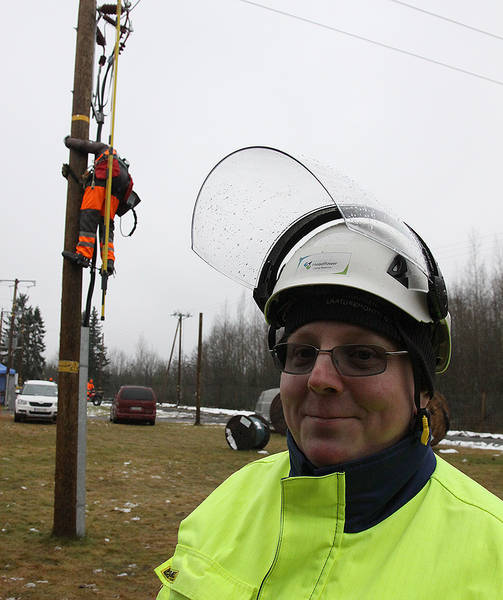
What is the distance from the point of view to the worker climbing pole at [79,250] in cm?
604

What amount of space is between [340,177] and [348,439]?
0.72 meters

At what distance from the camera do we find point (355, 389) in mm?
1394

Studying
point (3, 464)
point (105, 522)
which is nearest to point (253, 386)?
point (3, 464)

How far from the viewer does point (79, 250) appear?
6023 mm

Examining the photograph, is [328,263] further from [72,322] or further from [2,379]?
[2,379]

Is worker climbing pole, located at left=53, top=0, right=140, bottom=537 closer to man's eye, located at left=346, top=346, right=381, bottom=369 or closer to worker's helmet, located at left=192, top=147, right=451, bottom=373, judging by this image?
worker's helmet, located at left=192, top=147, right=451, bottom=373

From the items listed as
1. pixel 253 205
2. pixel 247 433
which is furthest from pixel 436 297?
pixel 247 433

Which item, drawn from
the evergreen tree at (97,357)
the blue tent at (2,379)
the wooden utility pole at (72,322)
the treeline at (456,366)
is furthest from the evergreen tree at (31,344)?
the wooden utility pole at (72,322)

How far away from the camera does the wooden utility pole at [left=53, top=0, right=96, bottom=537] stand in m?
6.05

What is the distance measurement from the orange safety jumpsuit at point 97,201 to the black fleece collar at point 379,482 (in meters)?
5.13

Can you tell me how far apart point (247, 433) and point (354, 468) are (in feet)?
47.0

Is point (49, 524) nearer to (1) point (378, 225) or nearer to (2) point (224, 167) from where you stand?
(2) point (224, 167)

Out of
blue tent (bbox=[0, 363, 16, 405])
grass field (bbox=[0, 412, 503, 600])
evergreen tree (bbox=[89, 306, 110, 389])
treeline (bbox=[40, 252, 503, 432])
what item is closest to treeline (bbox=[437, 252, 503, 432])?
treeline (bbox=[40, 252, 503, 432])

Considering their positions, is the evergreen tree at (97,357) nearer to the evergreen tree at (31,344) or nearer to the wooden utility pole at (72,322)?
the evergreen tree at (31,344)
